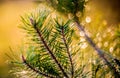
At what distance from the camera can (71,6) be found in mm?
535

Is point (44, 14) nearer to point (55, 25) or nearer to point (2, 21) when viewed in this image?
point (55, 25)

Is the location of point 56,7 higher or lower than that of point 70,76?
higher

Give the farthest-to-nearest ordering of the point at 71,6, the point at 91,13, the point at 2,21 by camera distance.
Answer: the point at 2,21
the point at 91,13
the point at 71,6

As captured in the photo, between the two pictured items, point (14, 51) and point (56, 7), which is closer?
point (14, 51)

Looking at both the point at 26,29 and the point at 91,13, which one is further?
the point at 91,13

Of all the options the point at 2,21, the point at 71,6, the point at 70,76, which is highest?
the point at 2,21

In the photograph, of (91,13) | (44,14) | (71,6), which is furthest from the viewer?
(91,13)

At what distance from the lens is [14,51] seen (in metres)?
0.46

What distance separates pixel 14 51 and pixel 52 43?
0.18 ft

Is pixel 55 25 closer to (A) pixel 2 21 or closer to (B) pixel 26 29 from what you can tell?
(B) pixel 26 29

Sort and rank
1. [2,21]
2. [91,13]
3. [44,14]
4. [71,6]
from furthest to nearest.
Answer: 1. [2,21]
2. [91,13]
3. [71,6]
4. [44,14]

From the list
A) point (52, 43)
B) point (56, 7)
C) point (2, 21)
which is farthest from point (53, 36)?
point (2, 21)

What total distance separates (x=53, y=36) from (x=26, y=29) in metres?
0.04

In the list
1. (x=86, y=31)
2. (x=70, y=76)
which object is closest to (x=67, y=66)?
(x=70, y=76)
